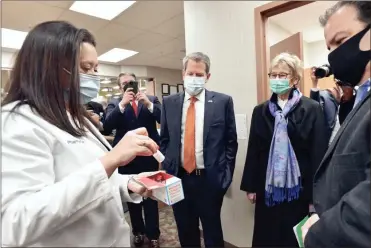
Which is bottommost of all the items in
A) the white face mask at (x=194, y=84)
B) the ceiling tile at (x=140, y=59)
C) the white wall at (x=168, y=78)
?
the white face mask at (x=194, y=84)

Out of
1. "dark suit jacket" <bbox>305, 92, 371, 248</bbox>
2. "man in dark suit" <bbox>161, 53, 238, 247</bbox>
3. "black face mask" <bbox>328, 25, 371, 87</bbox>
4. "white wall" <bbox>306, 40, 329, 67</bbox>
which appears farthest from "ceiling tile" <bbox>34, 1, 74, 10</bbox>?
"white wall" <bbox>306, 40, 329, 67</bbox>

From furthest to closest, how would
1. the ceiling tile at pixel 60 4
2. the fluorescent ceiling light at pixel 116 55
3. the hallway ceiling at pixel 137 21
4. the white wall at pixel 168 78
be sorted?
1. the fluorescent ceiling light at pixel 116 55
2. the hallway ceiling at pixel 137 21
3. the ceiling tile at pixel 60 4
4. the white wall at pixel 168 78

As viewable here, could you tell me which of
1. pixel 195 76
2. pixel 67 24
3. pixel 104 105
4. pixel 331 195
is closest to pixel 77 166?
pixel 67 24

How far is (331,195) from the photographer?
60cm

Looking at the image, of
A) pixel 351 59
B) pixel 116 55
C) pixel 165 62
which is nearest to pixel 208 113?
pixel 351 59

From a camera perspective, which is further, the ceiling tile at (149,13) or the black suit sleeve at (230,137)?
the ceiling tile at (149,13)

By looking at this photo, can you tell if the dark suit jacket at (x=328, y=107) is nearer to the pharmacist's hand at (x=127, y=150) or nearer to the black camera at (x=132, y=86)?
the pharmacist's hand at (x=127, y=150)

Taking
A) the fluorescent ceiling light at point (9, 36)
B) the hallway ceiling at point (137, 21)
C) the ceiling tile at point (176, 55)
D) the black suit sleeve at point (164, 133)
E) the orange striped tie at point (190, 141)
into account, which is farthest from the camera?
the ceiling tile at point (176, 55)

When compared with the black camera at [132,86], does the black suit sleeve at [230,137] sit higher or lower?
lower

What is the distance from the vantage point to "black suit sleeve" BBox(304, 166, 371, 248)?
0.44 meters

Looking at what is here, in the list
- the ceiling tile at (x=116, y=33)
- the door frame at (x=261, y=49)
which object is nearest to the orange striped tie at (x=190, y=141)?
the door frame at (x=261, y=49)

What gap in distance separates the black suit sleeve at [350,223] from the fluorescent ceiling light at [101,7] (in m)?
2.68

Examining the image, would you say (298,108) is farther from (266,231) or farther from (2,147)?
(2,147)

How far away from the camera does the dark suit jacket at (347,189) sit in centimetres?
45
